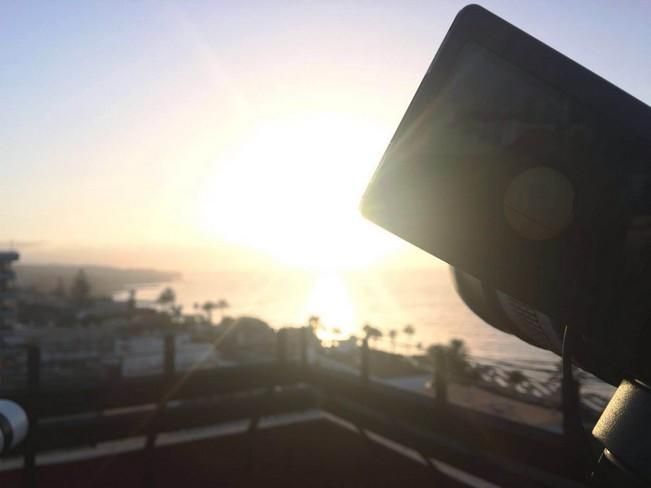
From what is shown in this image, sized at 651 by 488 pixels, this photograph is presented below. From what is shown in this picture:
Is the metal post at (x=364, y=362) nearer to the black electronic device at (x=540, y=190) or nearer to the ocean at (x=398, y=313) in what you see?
the black electronic device at (x=540, y=190)

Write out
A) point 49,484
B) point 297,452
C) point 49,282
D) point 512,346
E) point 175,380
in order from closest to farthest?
point 49,484, point 175,380, point 297,452, point 512,346, point 49,282

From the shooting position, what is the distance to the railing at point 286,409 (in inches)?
123

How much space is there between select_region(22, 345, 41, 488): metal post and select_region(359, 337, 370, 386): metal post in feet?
7.51

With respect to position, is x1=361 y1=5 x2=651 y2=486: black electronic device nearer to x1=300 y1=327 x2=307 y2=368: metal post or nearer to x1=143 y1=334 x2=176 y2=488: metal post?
x1=143 y1=334 x2=176 y2=488: metal post

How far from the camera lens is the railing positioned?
10.2 ft

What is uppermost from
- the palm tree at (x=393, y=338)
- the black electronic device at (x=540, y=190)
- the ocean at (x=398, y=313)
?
the black electronic device at (x=540, y=190)

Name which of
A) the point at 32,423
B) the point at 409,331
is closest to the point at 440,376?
the point at 32,423

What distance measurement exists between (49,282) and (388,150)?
642 ft

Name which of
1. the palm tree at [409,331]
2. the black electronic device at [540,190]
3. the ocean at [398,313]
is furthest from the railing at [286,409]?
the palm tree at [409,331]

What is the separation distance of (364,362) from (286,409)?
84 cm

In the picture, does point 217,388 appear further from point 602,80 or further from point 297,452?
point 602,80

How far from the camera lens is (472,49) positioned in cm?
97

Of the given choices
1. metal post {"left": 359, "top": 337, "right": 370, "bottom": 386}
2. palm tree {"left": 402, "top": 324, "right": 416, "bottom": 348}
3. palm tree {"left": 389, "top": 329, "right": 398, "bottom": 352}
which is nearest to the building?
palm tree {"left": 389, "top": 329, "right": 398, "bottom": 352}

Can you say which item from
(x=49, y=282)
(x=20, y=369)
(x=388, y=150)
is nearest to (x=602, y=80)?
(x=388, y=150)
